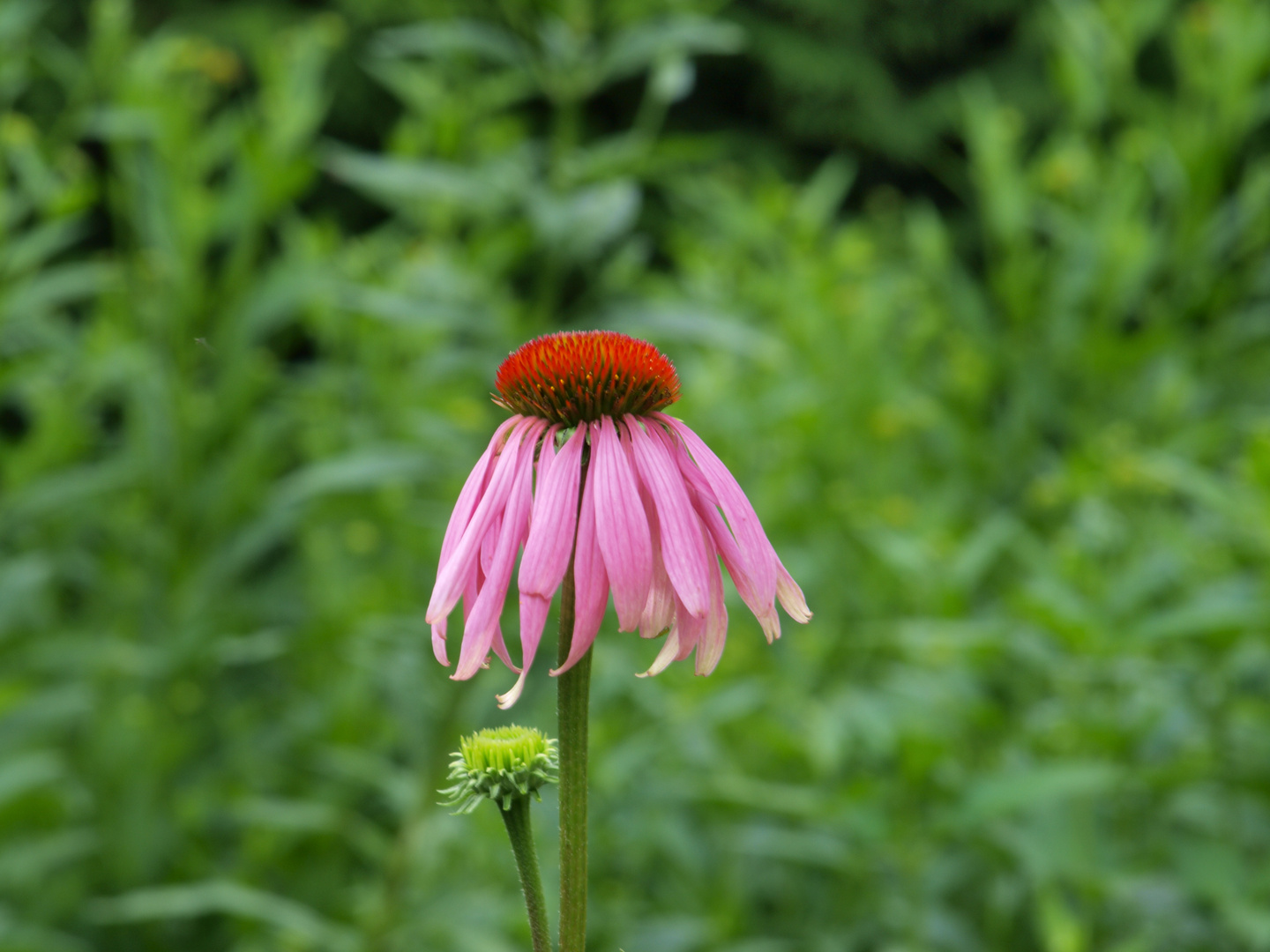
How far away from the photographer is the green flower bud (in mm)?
333

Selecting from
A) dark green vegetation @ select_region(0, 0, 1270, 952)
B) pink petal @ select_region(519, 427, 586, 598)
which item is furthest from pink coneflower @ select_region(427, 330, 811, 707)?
dark green vegetation @ select_region(0, 0, 1270, 952)

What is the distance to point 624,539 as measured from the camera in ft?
0.97

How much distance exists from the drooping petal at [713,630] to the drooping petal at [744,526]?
1 centimetres

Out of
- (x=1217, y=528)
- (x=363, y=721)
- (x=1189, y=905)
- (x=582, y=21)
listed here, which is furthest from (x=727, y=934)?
(x=582, y=21)

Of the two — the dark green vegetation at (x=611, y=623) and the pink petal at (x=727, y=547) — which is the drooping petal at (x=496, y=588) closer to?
the pink petal at (x=727, y=547)

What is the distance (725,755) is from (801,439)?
0.59m

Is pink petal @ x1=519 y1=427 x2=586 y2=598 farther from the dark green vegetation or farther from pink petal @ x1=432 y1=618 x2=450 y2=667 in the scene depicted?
the dark green vegetation

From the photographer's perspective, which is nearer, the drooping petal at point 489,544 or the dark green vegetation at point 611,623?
the drooping petal at point 489,544

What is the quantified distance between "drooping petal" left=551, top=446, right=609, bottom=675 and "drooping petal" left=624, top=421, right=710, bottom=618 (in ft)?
0.06

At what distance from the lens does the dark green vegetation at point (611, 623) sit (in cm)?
125

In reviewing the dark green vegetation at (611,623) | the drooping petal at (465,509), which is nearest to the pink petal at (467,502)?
the drooping petal at (465,509)

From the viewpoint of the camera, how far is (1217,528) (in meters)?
1.50

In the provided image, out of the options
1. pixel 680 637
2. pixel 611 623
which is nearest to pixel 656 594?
pixel 680 637

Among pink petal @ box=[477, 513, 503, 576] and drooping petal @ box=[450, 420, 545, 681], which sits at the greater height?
pink petal @ box=[477, 513, 503, 576]
